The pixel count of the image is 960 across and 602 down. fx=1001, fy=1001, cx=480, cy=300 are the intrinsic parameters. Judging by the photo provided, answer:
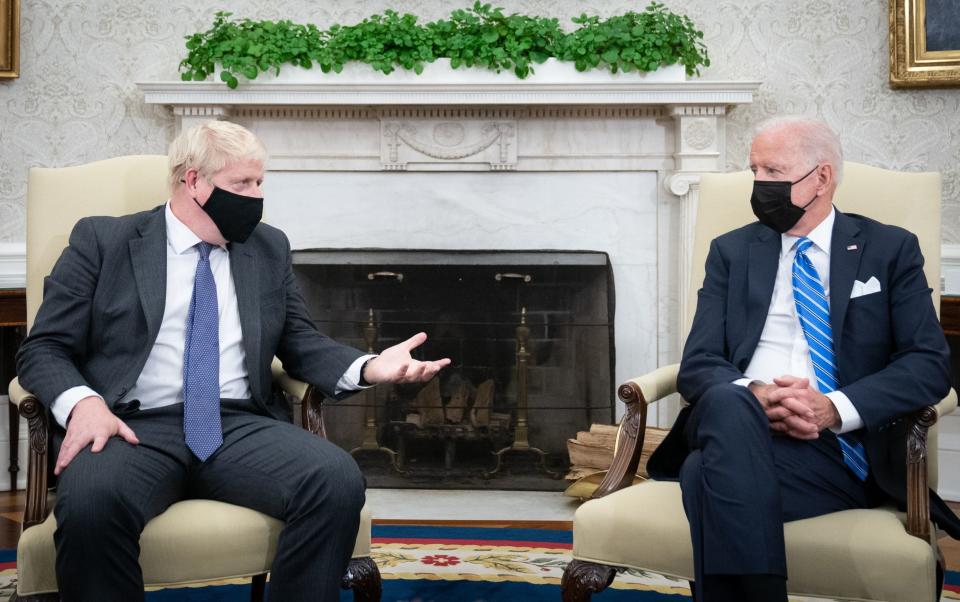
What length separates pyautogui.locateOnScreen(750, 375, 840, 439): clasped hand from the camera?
2066 millimetres

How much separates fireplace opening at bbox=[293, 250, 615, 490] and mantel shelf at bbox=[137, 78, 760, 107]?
0.65 m

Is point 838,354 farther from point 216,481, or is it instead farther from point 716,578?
point 216,481

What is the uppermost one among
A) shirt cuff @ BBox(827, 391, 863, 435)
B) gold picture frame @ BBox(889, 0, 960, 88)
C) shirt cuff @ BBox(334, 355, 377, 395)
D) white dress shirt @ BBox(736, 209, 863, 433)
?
gold picture frame @ BBox(889, 0, 960, 88)

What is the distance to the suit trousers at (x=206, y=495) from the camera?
1824 mm

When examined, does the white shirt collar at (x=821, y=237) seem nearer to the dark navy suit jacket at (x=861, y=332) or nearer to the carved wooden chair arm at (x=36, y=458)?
the dark navy suit jacket at (x=861, y=332)

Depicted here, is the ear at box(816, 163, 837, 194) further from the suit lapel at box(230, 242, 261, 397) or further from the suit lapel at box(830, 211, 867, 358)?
the suit lapel at box(230, 242, 261, 397)

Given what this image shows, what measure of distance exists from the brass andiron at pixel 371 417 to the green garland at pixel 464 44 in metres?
1.08

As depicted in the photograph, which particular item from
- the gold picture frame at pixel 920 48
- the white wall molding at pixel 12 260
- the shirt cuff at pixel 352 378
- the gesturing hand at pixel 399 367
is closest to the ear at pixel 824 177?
the gesturing hand at pixel 399 367

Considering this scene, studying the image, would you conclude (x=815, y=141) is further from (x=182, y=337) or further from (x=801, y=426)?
(x=182, y=337)

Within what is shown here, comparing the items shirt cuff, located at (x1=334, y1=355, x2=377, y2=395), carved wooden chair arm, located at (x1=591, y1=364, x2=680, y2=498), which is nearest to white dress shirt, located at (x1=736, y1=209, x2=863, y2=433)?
carved wooden chair arm, located at (x1=591, y1=364, x2=680, y2=498)

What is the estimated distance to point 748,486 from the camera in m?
1.88

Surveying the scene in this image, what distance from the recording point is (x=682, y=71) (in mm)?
4176

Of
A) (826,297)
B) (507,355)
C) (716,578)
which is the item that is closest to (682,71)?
(507,355)

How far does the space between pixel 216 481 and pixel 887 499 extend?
4.65 feet
